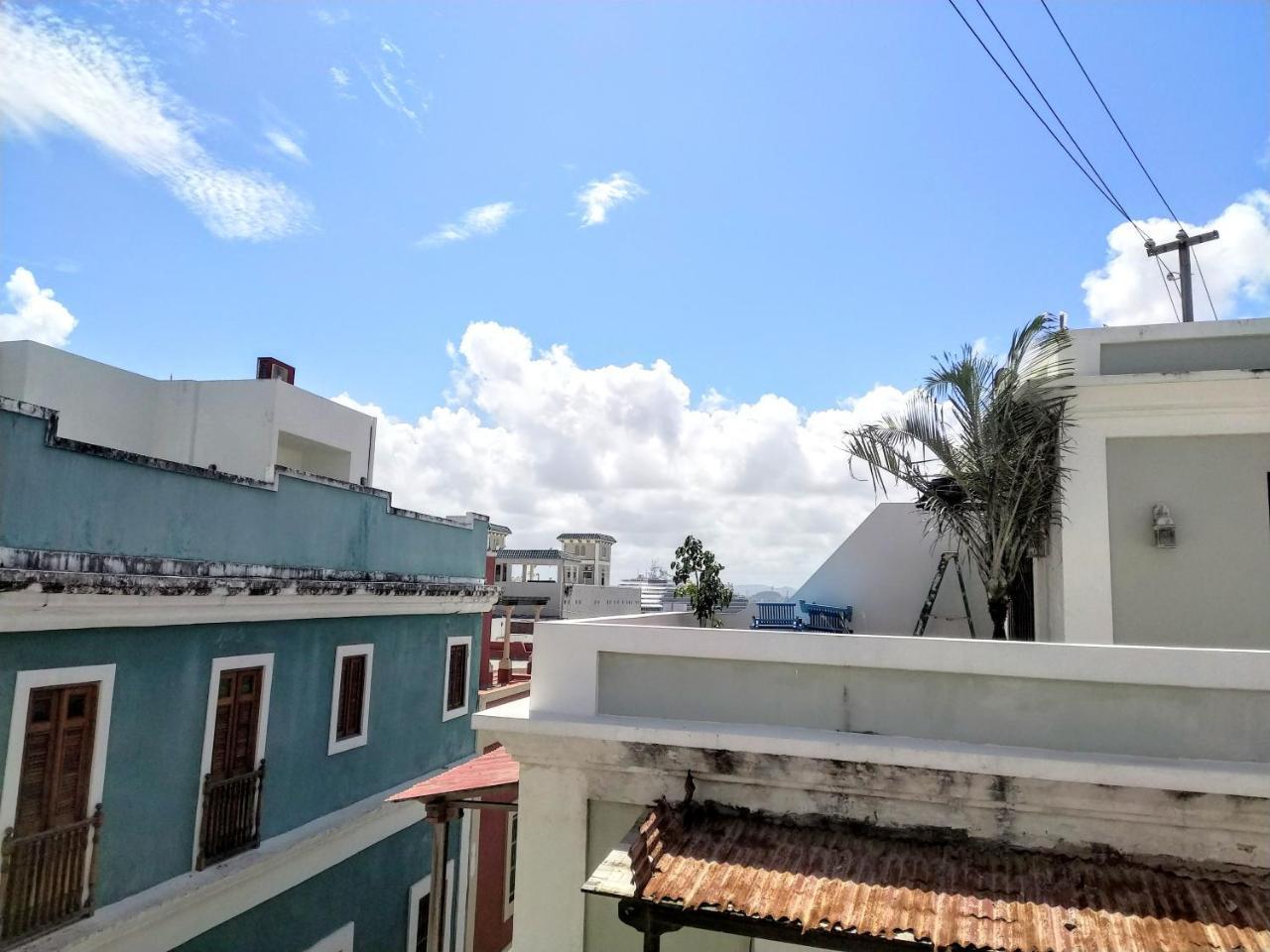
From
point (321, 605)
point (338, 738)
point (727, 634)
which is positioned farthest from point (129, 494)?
point (727, 634)

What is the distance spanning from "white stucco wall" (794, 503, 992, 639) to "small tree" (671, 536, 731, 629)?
2306 mm

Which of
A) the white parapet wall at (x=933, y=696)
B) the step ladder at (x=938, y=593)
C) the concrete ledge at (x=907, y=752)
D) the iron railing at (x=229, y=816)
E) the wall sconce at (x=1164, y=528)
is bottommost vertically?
the iron railing at (x=229, y=816)

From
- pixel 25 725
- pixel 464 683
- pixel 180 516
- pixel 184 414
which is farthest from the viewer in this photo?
pixel 184 414

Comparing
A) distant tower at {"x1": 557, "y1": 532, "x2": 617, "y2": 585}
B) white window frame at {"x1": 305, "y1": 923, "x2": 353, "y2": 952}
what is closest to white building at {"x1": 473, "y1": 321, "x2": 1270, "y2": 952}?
white window frame at {"x1": 305, "y1": 923, "x2": 353, "y2": 952}

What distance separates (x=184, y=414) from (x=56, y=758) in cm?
967

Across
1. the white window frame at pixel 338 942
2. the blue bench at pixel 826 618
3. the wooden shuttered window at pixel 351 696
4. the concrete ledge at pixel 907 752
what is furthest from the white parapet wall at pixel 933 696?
the white window frame at pixel 338 942

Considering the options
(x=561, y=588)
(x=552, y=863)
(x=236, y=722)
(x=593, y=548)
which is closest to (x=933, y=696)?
(x=552, y=863)

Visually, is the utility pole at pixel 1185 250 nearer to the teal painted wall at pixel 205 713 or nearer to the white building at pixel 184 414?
the teal painted wall at pixel 205 713

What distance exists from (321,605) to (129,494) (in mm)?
2951

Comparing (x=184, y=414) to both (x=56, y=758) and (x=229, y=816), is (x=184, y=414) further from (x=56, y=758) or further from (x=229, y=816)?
(x=56, y=758)

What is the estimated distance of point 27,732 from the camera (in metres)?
6.17

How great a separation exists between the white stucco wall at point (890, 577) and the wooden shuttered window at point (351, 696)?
6.08m

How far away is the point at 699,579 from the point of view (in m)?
13.2

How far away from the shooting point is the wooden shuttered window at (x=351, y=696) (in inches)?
396
